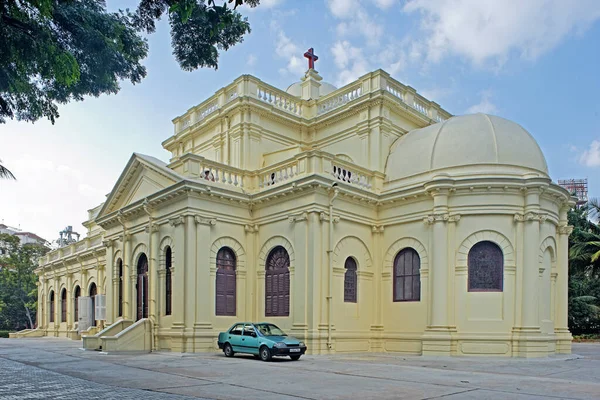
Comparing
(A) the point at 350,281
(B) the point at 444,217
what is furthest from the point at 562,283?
(A) the point at 350,281

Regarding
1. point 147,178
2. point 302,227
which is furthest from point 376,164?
point 147,178

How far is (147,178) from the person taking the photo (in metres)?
22.0

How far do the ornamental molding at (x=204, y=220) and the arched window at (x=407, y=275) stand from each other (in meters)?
7.14

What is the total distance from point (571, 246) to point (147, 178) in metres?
25.0

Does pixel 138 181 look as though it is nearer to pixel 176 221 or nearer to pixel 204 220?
pixel 176 221

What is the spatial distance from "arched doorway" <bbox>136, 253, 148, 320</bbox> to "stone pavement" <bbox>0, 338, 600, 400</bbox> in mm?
3687

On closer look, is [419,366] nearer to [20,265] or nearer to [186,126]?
[186,126]

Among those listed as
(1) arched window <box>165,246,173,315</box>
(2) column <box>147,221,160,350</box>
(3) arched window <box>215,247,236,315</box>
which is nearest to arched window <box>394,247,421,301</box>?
(3) arched window <box>215,247,236,315</box>

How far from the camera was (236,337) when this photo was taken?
1736cm

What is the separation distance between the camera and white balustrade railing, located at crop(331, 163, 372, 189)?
66.0 ft

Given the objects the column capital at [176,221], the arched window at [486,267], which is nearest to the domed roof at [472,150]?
the arched window at [486,267]

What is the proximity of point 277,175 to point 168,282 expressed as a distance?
5.78 meters

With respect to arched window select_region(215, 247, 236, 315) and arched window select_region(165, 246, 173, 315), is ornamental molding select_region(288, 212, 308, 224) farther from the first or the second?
arched window select_region(165, 246, 173, 315)

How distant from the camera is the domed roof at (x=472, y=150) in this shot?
1970 cm
